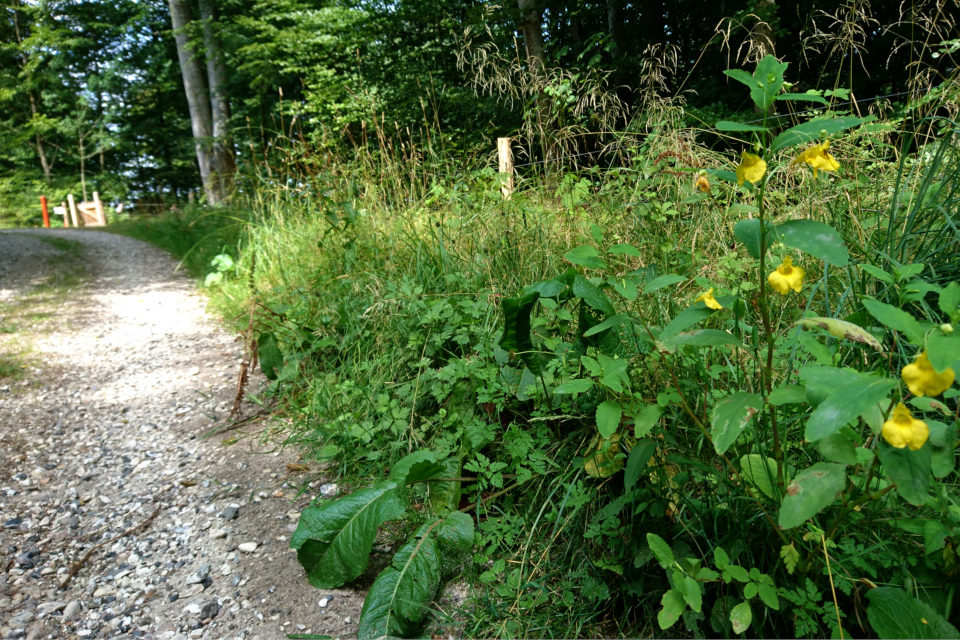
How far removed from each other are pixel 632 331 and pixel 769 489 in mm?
551

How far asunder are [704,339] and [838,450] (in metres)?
0.30

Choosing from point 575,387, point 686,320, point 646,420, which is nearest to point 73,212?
point 575,387

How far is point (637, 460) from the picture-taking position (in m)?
1.39

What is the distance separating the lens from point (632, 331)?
5.38ft

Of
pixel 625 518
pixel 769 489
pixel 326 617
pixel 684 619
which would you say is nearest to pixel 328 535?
pixel 326 617

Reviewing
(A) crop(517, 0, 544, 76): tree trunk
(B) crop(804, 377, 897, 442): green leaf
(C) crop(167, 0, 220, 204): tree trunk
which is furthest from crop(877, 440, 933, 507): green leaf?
(C) crop(167, 0, 220, 204): tree trunk

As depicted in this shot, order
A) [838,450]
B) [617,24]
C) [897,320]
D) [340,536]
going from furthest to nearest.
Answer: [617,24] → [340,536] → [838,450] → [897,320]

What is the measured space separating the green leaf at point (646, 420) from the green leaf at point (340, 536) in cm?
73

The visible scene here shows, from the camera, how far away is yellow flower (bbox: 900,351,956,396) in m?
0.80

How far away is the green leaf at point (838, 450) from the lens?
3.30 ft

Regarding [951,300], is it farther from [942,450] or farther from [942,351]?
[942,450]

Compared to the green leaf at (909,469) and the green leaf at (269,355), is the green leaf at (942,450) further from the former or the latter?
the green leaf at (269,355)

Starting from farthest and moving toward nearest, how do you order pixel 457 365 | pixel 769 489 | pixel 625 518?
pixel 457 365
pixel 625 518
pixel 769 489

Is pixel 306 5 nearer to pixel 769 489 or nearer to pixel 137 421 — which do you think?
pixel 137 421
